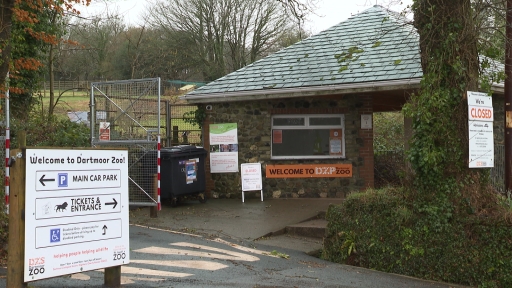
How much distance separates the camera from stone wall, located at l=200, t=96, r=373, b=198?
14.6m

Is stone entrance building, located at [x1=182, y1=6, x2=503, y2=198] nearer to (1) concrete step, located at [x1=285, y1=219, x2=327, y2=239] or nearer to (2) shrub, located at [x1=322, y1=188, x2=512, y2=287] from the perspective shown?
(1) concrete step, located at [x1=285, y1=219, x2=327, y2=239]

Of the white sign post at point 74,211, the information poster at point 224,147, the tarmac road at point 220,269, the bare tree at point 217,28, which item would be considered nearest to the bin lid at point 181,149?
the information poster at point 224,147

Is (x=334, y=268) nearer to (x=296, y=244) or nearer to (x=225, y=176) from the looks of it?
(x=296, y=244)

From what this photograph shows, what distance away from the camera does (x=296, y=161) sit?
1485 centimetres

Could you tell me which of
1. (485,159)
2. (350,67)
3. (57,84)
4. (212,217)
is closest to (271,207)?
(212,217)

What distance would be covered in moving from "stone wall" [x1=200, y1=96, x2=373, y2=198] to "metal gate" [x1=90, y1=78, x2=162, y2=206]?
2.57m

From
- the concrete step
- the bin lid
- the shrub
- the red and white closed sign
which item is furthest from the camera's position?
the bin lid

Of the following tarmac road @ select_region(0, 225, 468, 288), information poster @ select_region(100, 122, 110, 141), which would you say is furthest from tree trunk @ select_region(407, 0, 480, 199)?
information poster @ select_region(100, 122, 110, 141)

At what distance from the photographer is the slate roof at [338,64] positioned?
1338cm

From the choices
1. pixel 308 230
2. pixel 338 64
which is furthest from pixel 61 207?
pixel 338 64

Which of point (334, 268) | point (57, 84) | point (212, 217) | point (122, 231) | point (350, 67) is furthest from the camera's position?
point (57, 84)

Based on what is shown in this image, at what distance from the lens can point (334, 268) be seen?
866 cm

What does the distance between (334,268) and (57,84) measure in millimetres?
29142

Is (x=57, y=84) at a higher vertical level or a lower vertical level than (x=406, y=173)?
higher
